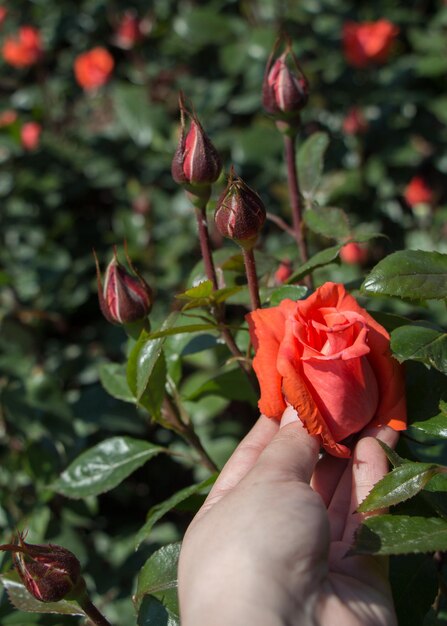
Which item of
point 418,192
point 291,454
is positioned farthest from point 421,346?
point 418,192

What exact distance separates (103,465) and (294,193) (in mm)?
527

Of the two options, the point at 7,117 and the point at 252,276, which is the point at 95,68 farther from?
the point at 252,276

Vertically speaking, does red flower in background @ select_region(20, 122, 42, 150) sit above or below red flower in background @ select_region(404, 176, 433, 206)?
above

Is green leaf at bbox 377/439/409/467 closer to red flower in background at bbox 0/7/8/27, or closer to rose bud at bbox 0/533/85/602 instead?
rose bud at bbox 0/533/85/602

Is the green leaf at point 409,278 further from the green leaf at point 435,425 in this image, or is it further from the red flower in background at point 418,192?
the red flower in background at point 418,192

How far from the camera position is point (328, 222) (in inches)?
46.8

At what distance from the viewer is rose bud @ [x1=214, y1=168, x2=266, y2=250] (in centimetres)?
89

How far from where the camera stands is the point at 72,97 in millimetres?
3186

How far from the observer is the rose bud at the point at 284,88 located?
1133mm

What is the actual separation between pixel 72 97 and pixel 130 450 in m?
2.27

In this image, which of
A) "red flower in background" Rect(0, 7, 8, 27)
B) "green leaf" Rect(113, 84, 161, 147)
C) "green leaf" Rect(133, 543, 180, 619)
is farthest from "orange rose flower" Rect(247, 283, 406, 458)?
"red flower in background" Rect(0, 7, 8, 27)

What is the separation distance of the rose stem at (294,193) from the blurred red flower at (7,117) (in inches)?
58.4

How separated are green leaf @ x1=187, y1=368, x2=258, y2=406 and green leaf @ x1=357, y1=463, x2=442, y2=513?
431mm

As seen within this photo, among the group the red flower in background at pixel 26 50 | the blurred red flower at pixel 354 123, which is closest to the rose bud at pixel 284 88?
the blurred red flower at pixel 354 123
